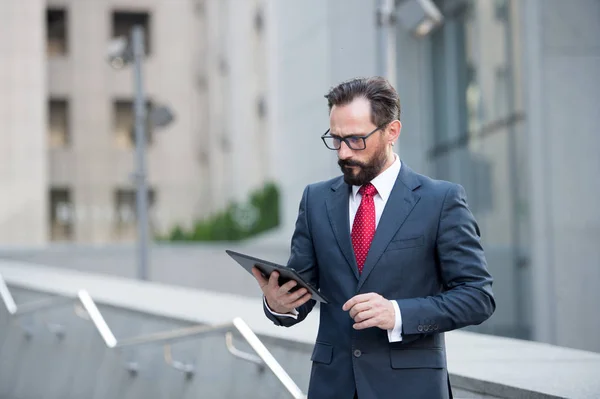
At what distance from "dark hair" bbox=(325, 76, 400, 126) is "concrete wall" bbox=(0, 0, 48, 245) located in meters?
28.3

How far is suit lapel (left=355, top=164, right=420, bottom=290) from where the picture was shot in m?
3.11

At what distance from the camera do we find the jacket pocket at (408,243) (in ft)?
10.2

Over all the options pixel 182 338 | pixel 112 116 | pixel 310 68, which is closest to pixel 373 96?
pixel 182 338

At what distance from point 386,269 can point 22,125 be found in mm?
28976

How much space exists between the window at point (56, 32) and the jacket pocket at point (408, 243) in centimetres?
3200

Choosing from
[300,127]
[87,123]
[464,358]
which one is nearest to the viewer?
[464,358]

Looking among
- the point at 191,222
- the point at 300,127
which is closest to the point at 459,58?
the point at 300,127

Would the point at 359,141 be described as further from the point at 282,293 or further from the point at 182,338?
the point at 182,338

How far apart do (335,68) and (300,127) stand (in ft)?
7.63

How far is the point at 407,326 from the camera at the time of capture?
297 centimetres

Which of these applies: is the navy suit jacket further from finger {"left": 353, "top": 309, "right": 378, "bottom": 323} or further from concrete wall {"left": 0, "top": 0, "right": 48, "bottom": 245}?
concrete wall {"left": 0, "top": 0, "right": 48, "bottom": 245}

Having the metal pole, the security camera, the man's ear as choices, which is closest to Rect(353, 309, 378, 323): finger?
the man's ear

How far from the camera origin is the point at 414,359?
10.1 ft

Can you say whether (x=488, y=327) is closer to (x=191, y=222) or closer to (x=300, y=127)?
(x=300, y=127)
